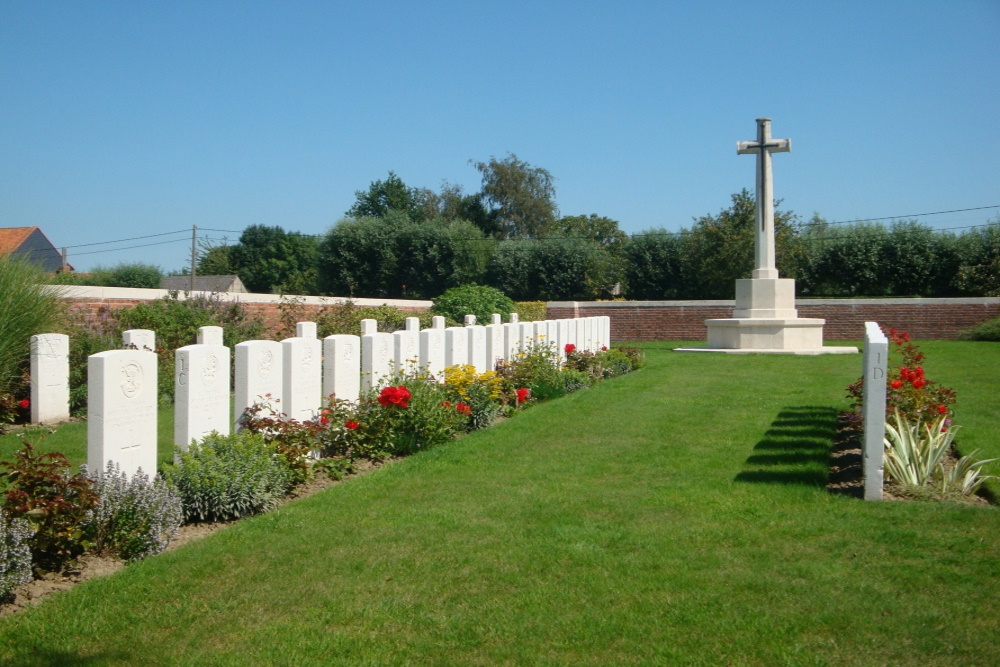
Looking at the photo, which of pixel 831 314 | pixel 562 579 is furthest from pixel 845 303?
pixel 562 579

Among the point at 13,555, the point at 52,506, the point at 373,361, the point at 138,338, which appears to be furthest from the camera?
the point at 138,338

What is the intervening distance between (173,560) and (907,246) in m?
32.7

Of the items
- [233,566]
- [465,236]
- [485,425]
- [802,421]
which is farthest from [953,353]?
[465,236]

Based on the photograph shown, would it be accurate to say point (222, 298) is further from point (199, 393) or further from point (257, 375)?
point (199, 393)

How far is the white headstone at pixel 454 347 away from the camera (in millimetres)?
9336

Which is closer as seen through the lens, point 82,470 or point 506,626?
point 506,626

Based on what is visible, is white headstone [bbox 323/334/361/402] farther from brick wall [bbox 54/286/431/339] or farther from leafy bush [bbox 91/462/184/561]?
brick wall [bbox 54/286/431/339]

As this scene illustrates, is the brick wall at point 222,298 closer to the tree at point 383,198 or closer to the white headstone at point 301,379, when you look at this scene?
the white headstone at point 301,379

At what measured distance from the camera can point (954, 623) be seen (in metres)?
3.52

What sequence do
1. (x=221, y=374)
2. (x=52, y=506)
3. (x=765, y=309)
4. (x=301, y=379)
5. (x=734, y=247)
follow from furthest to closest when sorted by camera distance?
(x=734, y=247) < (x=765, y=309) < (x=301, y=379) < (x=221, y=374) < (x=52, y=506)

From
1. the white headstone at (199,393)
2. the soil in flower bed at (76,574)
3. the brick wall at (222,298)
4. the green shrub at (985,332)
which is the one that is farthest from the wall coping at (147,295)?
the green shrub at (985,332)

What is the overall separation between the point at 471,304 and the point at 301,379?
10573 millimetres

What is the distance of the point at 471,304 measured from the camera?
17.1 metres

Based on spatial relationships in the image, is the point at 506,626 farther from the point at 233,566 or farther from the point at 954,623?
the point at 954,623
